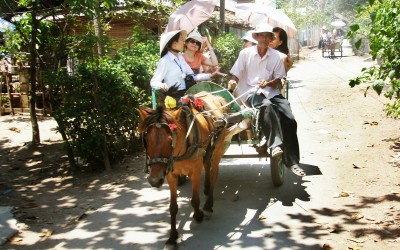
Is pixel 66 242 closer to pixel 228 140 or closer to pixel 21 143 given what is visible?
pixel 228 140

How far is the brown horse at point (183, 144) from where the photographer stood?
13.0 ft

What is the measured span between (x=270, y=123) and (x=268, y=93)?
68cm

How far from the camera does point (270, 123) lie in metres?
5.79

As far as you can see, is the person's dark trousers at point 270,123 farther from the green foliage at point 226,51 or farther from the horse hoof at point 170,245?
the green foliage at point 226,51

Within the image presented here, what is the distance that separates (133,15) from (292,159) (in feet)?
37.2

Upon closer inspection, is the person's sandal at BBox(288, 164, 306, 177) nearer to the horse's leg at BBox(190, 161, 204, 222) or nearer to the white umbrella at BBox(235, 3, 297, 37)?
the horse's leg at BBox(190, 161, 204, 222)

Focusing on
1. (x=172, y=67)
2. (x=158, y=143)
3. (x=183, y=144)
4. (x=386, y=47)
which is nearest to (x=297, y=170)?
(x=386, y=47)

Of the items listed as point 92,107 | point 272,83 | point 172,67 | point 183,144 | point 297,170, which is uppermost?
→ point 172,67

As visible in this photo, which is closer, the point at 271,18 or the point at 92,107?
the point at 92,107

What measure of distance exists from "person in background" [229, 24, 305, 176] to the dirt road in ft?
2.49

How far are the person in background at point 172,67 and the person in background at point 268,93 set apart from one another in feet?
2.20

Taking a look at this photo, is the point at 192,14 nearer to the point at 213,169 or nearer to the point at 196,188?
the point at 213,169

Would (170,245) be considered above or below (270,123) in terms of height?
below

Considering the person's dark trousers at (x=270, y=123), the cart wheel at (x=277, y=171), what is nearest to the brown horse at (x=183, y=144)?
the person's dark trousers at (x=270, y=123)
